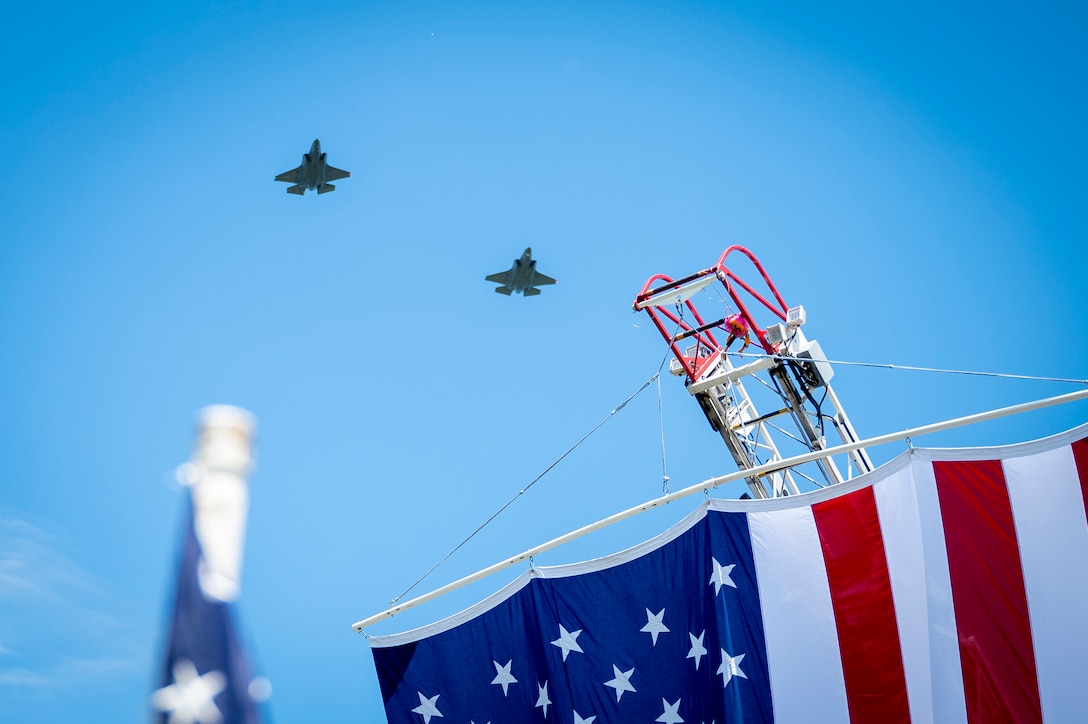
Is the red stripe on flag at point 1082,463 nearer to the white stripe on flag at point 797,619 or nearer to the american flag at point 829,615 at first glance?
the american flag at point 829,615

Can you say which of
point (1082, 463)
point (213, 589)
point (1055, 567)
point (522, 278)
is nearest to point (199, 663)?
point (213, 589)

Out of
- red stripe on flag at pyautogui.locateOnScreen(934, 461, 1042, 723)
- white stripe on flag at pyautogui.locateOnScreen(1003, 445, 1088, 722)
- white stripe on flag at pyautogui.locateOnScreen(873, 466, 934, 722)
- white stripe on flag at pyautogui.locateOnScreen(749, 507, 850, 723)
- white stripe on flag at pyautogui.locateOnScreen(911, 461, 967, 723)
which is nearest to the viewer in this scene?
white stripe on flag at pyautogui.locateOnScreen(1003, 445, 1088, 722)

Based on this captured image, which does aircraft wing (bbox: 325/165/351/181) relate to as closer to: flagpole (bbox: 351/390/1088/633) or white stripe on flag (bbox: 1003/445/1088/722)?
flagpole (bbox: 351/390/1088/633)

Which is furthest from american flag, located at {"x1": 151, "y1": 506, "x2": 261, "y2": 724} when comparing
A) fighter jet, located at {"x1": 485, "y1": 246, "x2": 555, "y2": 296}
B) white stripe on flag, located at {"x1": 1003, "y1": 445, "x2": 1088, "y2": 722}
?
fighter jet, located at {"x1": 485, "y1": 246, "x2": 555, "y2": 296}

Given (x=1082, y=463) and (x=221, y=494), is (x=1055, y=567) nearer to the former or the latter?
(x=1082, y=463)

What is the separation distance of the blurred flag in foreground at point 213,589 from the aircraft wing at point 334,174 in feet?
107

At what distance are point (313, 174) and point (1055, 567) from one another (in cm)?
2986

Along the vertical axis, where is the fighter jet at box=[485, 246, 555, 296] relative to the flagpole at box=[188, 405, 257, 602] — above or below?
above

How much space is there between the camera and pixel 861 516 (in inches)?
357

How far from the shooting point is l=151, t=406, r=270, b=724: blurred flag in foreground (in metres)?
2.44

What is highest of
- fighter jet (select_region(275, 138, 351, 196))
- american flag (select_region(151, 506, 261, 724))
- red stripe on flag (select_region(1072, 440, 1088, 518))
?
fighter jet (select_region(275, 138, 351, 196))

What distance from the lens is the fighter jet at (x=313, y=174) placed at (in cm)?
3344

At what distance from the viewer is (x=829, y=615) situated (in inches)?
341

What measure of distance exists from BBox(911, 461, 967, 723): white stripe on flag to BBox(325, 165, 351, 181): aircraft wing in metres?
28.4
